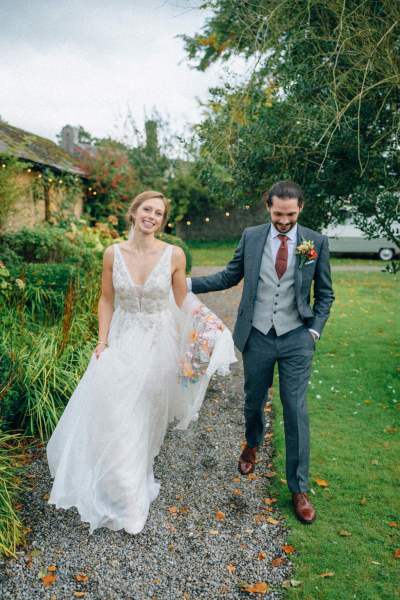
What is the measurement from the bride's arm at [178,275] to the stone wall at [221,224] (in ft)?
71.6

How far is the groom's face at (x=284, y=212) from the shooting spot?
10.7 feet

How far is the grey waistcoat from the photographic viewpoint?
11.0ft

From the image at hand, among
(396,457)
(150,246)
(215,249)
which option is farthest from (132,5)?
(215,249)

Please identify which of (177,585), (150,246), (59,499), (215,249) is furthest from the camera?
(215,249)

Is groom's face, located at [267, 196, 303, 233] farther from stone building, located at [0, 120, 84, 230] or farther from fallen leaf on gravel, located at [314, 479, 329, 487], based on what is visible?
stone building, located at [0, 120, 84, 230]

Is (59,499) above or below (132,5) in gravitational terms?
below

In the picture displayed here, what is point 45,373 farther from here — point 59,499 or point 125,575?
point 125,575

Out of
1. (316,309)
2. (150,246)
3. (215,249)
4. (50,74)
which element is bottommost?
(215,249)

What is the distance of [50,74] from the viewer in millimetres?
9859

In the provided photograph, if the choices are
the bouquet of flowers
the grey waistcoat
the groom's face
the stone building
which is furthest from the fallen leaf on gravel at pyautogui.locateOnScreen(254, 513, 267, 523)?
the stone building

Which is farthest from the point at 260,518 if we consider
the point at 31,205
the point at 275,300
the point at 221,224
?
the point at 221,224

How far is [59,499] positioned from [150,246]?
1935mm

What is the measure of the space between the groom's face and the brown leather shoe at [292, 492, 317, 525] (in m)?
1.91

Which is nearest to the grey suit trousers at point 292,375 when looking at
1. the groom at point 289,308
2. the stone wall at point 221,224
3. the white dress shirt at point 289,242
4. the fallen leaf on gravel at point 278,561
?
the groom at point 289,308
